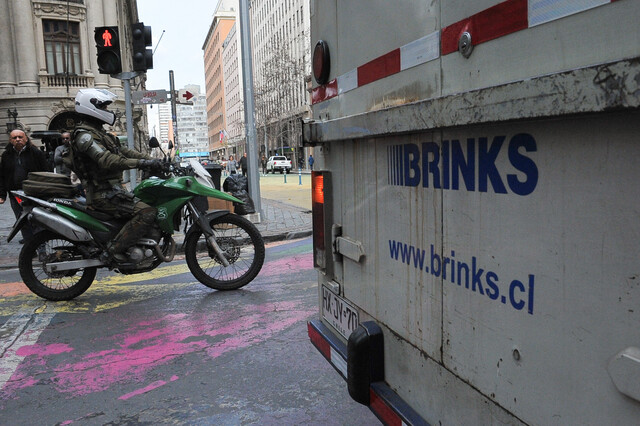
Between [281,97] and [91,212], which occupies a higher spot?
[281,97]

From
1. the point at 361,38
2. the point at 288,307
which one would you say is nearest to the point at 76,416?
the point at 288,307

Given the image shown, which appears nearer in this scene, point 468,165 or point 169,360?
point 468,165

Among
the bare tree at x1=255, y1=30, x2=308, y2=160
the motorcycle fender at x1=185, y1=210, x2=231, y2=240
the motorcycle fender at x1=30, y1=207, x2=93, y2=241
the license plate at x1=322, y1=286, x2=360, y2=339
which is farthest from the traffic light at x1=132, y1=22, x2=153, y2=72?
the bare tree at x1=255, y1=30, x2=308, y2=160

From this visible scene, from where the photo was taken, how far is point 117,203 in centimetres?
538

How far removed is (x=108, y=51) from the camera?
28.1 feet

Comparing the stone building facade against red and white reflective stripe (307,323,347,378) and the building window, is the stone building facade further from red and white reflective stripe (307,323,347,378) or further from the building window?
red and white reflective stripe (307,323,347,378)

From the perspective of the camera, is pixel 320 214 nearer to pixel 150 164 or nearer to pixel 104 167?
pixel 150 164

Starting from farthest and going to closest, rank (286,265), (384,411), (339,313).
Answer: (286,265), (339,313), (384,411)

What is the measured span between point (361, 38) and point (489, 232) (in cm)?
105

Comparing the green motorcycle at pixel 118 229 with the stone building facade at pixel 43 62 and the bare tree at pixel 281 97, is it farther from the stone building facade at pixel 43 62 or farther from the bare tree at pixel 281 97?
the bare tree at pixel 281 97

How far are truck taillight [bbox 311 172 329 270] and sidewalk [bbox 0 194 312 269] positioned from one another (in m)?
5.68

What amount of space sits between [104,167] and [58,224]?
0.76 meters

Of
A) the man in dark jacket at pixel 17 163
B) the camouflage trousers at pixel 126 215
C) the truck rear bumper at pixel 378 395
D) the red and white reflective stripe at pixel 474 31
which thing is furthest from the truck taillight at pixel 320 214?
the man in dark jacket at pixel 17 163

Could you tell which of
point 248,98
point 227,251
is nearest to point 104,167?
point 227,251
